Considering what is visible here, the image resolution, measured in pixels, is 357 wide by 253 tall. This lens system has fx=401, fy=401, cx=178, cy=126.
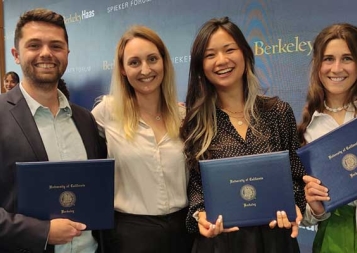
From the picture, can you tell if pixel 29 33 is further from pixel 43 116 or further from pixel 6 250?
pixel 6 250

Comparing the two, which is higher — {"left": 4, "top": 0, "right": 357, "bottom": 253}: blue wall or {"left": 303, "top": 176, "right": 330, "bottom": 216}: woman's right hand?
{"left": 4, "top": 0, "right": 357, "bottom": 253}: blue wall

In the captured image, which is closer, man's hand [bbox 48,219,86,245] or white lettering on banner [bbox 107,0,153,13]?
man's hand [bbox 48,219,86,245]

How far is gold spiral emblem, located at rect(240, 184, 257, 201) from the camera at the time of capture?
5.13 ft

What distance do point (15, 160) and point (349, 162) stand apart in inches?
51.6

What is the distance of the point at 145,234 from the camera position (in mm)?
1817

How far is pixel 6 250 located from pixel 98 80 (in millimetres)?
3298

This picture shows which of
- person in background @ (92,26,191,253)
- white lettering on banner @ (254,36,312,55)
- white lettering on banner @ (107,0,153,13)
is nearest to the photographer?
person in background @ (92,26,191,253)

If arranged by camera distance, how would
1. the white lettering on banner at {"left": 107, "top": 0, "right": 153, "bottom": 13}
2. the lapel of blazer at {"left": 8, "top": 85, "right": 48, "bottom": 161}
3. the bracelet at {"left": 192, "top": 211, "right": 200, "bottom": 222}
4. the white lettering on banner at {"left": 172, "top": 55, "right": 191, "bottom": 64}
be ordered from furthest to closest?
the white lettering on banner at {"left": 107, "top": 0, "right": 153, "bottom": 13}, the white lettering on banner at {"left": 172, "top": 55, "right": 191, "bottom": 64}, the bracelet at {"left": 192, "top": 211, "right": 200, "bottom": 222}, the lapel of blazer at {"left": 8, "top": 85, "right": 48, "bottom": 161}

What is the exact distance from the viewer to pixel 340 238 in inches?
68.1

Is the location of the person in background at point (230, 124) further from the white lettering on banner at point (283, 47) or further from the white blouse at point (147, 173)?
the white lettering on banner at point (283, 47)

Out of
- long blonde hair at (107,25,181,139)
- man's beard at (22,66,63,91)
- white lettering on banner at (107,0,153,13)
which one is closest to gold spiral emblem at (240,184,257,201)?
long blonde hair at (107,25,181,139)

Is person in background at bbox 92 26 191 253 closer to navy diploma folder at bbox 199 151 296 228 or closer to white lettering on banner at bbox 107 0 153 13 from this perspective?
navy diploma folder at bbox 199 151 296 228

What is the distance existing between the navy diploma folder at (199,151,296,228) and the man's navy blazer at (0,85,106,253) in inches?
26.5

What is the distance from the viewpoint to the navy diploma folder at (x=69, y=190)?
1.52 metres
